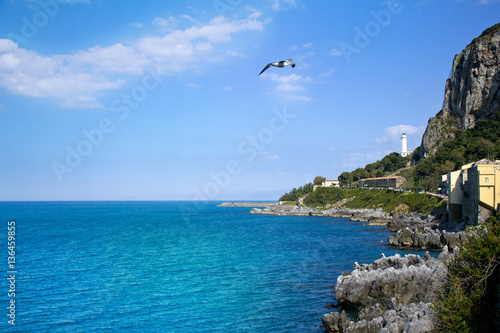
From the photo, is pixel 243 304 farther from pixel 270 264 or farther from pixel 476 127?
pixel 476 127

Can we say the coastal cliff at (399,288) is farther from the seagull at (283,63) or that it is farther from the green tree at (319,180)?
the green tree at (319,180)

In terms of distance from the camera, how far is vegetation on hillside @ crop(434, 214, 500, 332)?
539 inches

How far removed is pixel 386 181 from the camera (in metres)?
122

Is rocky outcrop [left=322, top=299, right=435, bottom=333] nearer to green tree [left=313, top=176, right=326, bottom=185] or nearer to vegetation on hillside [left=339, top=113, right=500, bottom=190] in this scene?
vegetation on hillside [left=339, top=113, right=500, bottom=190]

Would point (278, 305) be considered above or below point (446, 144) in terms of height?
below

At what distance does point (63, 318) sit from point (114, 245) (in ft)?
110

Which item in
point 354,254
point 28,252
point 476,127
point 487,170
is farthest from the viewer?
point 476,127

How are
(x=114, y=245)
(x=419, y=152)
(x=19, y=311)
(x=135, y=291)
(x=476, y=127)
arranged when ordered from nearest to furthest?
(x=19, y=311) → (x=135, y=291) → (x=114, y=245) → (x=476, y=127) → (x=419, y=152)

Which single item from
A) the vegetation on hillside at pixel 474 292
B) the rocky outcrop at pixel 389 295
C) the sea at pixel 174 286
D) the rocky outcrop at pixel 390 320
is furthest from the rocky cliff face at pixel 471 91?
the vegetation on hillside at pixel 474 292

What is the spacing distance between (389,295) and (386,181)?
107 m

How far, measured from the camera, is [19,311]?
942 inches

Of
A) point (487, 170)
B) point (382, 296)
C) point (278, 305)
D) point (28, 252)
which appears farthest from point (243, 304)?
point (28, 252)

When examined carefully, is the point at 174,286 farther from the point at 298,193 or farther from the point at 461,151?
the point at 298,193

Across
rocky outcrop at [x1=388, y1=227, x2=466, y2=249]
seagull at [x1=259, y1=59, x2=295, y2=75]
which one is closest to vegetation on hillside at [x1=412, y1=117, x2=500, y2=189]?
rocky outcrop at [x1=388, y1=227, x2=466, y2=249]
